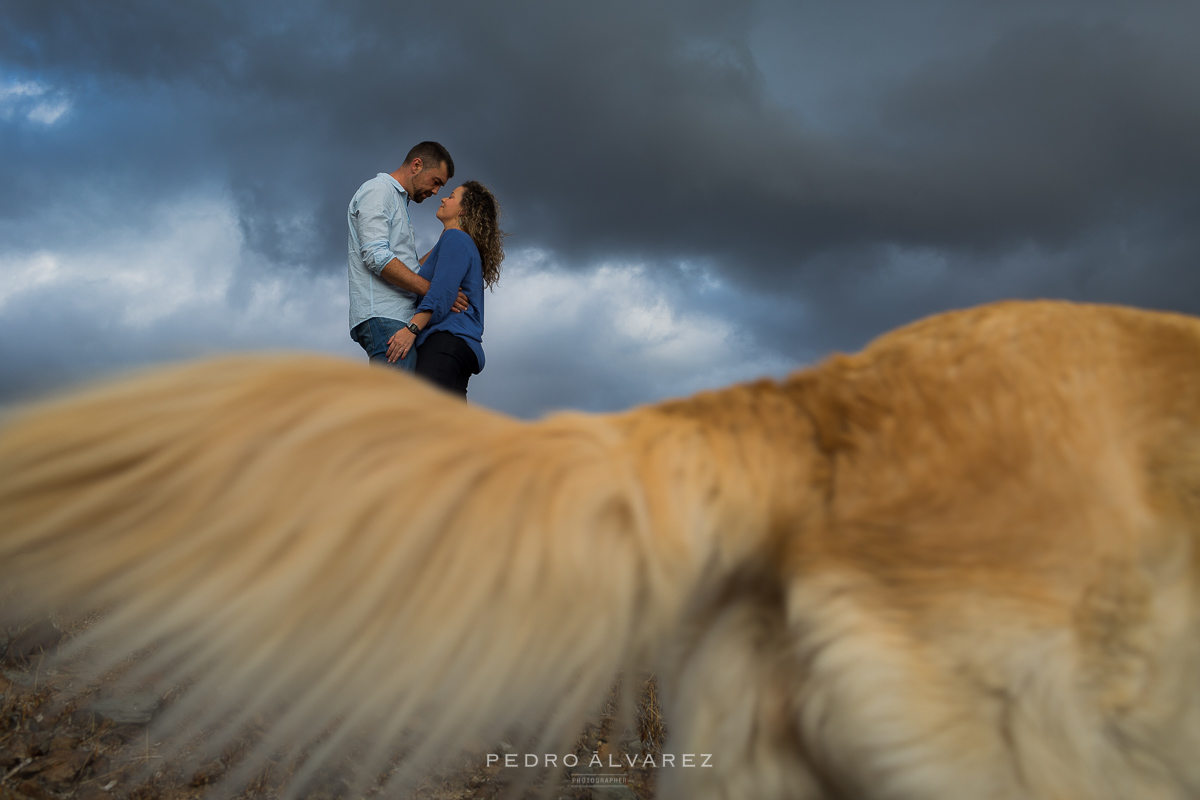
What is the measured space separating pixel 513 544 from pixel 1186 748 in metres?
1.02

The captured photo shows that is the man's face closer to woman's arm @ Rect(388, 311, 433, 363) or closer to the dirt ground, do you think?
woman's arm @ Rect(388, 311, 433, 363)

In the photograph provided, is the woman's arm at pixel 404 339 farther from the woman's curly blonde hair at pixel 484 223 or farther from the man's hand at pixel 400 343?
the woman's curly blonde hair at pixel 484 223

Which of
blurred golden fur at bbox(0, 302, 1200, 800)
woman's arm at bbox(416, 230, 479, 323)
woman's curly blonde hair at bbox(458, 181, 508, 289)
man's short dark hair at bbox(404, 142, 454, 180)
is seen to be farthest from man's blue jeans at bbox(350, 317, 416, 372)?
blurred golden fur at bbox(0, 302, 1200, 800)

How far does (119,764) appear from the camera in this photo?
7.62 ft

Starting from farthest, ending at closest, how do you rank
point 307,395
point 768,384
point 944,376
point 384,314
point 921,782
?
point 384,314 → point 768,384 → point 944,376 → point 307,395 → point 921,782

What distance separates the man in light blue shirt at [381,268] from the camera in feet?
15.0

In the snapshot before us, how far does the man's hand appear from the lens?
15.0 ft

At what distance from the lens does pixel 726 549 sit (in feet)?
3.48

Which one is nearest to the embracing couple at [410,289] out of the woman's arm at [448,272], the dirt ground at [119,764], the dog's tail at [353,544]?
the woman's arm at [448,272]

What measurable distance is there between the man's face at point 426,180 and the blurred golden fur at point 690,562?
4.24 meters

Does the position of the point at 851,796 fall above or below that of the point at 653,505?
below

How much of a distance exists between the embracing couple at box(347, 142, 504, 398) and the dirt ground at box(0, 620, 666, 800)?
2.37 meters

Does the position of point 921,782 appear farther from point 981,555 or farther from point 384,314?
point 384,314

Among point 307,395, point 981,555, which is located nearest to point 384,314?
point 307,395
